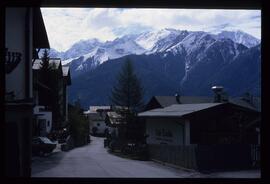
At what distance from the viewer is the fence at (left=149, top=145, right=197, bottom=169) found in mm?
6228

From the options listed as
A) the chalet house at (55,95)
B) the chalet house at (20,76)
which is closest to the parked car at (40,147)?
the chalet house at (55,95)

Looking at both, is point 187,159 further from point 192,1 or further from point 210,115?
point 192,1

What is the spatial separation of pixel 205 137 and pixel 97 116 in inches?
165

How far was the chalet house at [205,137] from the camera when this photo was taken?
580 centimetres

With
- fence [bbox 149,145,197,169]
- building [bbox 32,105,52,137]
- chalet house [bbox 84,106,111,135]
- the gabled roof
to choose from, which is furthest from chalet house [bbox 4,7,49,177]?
chalet house [bbox 84,106,111,135]

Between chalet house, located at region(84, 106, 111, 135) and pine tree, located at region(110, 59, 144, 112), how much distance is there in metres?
1.74

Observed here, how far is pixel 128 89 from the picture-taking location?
857cm

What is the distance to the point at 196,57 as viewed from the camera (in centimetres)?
513

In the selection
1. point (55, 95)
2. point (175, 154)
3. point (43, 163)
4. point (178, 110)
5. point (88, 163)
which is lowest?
point (88, 163)

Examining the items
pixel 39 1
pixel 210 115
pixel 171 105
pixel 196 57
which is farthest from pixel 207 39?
pixel 39 1

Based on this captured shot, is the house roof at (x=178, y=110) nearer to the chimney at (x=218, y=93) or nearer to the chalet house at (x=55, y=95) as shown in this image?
the chimney at (x=218, y=93)

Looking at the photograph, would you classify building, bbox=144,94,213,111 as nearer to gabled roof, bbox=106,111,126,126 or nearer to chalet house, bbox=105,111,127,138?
chalet house, bbox=105,111,127,138

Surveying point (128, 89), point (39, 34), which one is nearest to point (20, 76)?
point (39, 34)

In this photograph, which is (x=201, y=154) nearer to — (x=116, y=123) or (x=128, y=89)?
(x=128, y=89)
